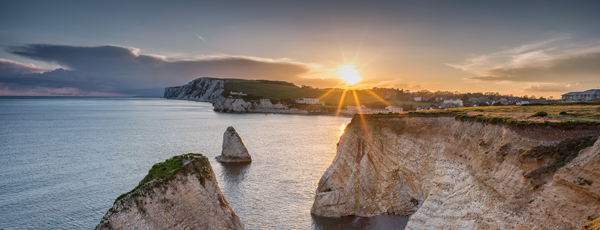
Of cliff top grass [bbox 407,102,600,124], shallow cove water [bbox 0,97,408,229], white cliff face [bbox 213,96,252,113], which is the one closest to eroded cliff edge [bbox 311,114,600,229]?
cliff top grass [bbox 407,102,600,124]

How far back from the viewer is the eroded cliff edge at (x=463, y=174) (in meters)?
10.4

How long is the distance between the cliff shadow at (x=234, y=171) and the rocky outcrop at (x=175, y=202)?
2018cm

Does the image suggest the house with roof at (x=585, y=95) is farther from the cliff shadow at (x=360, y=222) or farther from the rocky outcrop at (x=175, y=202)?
the rocky outcrop at (x=175, y=202)

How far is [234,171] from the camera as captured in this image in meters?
39.3

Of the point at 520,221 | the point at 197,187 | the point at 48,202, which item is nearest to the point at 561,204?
the point at 520,221

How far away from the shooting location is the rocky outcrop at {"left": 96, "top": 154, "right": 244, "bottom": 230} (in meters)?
13.1

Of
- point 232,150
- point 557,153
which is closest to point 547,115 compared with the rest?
point 557,153

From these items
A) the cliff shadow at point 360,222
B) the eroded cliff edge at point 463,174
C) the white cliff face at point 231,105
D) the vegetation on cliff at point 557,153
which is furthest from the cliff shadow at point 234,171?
the white cliff face at point 231,105

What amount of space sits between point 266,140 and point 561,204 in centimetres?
5943

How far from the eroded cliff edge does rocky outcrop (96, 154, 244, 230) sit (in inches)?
461

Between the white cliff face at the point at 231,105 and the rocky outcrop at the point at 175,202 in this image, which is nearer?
the rocky outcrop at the point at 175,202

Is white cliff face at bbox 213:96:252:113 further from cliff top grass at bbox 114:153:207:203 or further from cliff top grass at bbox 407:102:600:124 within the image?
cliff top grass at bbox 407:102:600:124

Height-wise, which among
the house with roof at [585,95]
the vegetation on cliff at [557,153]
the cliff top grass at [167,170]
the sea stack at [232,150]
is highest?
the house with roof at [585,95]

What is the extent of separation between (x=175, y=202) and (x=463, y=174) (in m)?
15.8
